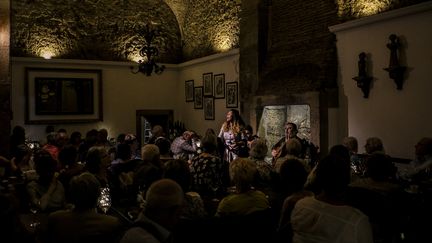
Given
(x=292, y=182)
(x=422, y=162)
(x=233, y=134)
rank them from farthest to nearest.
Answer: (x=233, y=134), (x=422, y=162), (x=292, y=182)

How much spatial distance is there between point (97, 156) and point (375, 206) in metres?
2.74

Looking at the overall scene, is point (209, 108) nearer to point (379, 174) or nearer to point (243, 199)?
point (379, 174)

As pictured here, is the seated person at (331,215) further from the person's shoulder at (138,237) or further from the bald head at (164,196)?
the person's shoulder at (138,237)

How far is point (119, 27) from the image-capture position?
12.7m

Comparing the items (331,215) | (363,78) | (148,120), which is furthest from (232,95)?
(331,215)

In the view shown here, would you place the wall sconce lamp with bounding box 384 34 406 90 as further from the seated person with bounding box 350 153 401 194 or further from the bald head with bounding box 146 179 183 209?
the bald head with bounding box 146 179 183 209

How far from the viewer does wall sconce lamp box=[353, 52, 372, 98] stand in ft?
23.1

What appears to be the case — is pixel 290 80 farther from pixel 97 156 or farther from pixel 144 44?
pixel 144 44

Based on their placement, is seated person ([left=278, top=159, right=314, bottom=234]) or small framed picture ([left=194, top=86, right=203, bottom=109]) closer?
seated person ([left=278, top=159, right=314, bottom=234])

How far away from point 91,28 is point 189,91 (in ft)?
11.3

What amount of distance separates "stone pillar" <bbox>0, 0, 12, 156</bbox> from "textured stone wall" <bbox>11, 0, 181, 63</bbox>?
4.56m

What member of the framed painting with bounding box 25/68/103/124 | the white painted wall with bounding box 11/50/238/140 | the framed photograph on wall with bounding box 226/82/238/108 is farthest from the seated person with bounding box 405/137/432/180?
the framed painting with bounding box 25/68/103/124

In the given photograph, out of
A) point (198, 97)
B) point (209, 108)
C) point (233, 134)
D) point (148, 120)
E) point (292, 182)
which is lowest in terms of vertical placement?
point (292, 182)

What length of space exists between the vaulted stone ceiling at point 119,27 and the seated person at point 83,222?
8.62 m
